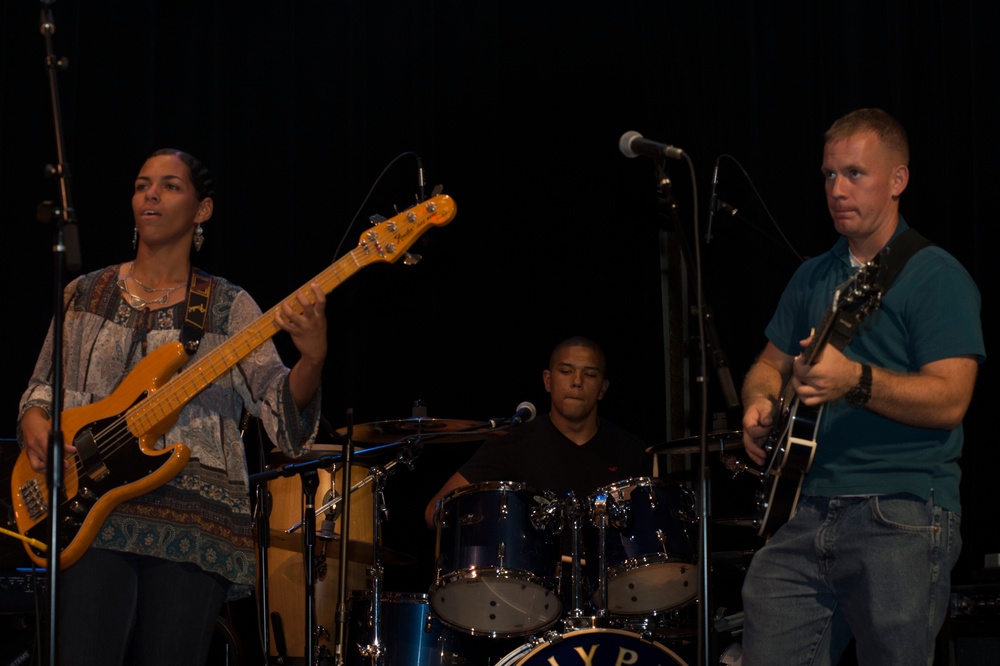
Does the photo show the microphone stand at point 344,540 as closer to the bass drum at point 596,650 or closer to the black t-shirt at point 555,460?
the bass drum at point 596,650

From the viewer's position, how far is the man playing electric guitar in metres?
A: 2.64

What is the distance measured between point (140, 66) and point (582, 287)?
2.65 m

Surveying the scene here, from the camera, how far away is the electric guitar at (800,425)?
2.69 m

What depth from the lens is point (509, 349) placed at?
6191 mm

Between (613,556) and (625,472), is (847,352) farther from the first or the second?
(625,472)

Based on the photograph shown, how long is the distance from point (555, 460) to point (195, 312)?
253 centimetres

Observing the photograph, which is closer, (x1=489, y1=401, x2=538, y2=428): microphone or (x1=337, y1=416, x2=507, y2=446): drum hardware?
(x1=489, y1=401, x2=538, y2=428): microphone

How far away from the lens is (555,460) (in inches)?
212

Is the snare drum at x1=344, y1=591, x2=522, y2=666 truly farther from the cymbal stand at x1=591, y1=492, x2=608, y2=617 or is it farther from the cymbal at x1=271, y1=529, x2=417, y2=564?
the cymbal stand at x1=591, y1=492, x2=608, y2=617

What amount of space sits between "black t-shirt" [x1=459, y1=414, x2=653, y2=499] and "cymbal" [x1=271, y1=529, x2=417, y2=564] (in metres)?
0.51

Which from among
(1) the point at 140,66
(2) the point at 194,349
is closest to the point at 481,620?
(2) the point at 194,349

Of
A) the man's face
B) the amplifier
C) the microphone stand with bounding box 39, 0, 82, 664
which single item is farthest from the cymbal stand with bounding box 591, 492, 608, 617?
the microphone stand with bounding box 39, 0, 82, 664

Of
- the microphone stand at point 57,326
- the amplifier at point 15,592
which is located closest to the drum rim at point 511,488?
the amplifier at point 15,592

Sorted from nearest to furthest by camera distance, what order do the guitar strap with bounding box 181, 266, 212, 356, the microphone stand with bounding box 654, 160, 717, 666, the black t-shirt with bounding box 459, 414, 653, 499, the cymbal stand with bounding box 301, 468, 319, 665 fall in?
the microphone stand with bounding box 654, 160, 717, 666 → the guitar strap with bounding box 181, 266, 212, 356 → the cymbal stand with bounding box 301, 468, 319, 665 → the black t-shirt with bounding box 459, 414, 653, 499
